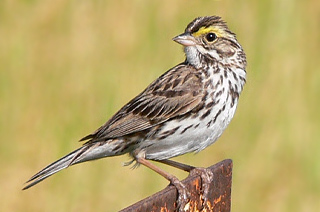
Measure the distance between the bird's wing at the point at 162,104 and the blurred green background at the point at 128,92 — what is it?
50.3 inches

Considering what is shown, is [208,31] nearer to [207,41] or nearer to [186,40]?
[207,41]

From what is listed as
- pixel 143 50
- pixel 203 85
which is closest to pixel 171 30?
pixel 143 50

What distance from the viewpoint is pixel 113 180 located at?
32.2ft

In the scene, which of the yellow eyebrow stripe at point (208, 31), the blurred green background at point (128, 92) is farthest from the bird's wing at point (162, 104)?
the blurred green background at point (128, 92)

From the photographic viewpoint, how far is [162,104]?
27.2 ft

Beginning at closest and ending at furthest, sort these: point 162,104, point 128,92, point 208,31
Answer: point 162,104 < point 208,31 < point 128,92

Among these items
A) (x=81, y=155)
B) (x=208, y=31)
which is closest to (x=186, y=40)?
(x=208, y=31)

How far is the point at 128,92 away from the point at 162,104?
5.77 feet

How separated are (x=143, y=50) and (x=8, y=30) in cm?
110

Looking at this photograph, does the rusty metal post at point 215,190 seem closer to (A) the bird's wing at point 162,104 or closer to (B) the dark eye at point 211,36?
(A) the bird's wing at point 162,104

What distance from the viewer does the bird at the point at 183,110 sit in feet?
26.5

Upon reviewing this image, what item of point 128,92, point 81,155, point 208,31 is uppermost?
point 128,92

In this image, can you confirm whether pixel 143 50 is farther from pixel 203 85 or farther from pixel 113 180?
pixel 203 85

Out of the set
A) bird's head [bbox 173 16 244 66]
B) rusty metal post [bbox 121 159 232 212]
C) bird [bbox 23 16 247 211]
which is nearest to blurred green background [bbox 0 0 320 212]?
bird [bbox 23 16 247 211]
